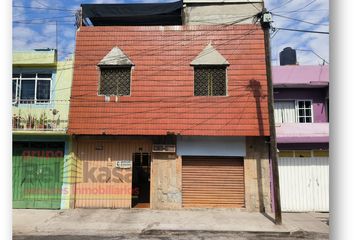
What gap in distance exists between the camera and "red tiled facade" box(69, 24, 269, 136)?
48.5 feet

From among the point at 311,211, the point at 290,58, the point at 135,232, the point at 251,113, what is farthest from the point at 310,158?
the point at 135,232

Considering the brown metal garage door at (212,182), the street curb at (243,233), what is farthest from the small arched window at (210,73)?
the street curb at (243,233)

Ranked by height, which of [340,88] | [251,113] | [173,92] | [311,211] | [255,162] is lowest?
[311,211]

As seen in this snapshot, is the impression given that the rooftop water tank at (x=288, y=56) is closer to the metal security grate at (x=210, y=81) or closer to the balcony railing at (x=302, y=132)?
the balcony railing at (x=302, y=132)

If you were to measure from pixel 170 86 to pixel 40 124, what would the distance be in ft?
18.7

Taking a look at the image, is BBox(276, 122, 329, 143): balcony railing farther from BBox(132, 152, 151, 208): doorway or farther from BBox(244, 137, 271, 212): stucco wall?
BBox(132, 152, 151, 208): doorway

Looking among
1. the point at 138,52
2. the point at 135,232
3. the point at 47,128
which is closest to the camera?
the point at 135,232

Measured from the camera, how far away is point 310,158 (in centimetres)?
1502

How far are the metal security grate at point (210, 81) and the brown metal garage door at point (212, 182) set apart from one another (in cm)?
286

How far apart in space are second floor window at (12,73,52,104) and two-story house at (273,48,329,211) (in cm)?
1004

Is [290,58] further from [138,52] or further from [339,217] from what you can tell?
[339,217]

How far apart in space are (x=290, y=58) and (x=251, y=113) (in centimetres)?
492

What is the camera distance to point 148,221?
12625 millimetres

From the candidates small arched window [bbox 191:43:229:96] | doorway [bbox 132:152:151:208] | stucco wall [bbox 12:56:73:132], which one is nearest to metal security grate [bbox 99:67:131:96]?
stucco wall [bbox 12:56:73:132]
